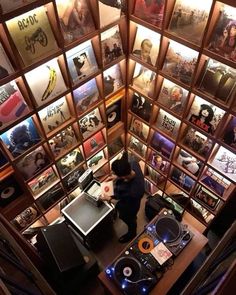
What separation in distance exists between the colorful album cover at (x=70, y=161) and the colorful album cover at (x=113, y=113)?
446 mm

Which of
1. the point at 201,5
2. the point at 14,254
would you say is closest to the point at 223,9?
the point at 201,5

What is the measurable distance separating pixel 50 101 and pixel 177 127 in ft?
3.72

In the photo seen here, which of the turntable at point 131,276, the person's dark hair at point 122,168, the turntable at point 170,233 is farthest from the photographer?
the turntable at point 170,233

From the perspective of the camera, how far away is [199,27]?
1.96 meters

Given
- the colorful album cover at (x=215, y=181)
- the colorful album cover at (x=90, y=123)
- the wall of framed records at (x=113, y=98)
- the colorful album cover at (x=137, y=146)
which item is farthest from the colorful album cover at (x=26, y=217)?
the colorful album cover at (x=215, y=181)

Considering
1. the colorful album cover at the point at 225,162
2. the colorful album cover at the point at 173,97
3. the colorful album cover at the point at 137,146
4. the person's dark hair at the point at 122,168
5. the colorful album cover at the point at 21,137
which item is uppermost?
the colorful album cover at the point at 21,137

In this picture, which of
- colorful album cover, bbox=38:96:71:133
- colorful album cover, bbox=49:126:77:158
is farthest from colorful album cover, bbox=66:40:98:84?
colorful album cover, bbox=49:126:77:158

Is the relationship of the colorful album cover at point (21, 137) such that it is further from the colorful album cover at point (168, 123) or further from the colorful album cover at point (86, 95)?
the colorful album cover at point (168, 123)

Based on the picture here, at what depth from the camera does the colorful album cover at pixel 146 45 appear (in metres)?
2.34

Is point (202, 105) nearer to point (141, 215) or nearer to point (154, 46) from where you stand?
point (154, 46)

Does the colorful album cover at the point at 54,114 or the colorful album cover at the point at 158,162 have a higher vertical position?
the colorful album cover at the point at 54,114

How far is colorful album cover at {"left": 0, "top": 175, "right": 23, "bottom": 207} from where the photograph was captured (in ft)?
7.87

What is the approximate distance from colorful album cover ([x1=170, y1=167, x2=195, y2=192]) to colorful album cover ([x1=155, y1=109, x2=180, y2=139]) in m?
0.44

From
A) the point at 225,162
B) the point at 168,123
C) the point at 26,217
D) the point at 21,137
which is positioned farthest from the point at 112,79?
the point at 26,217
